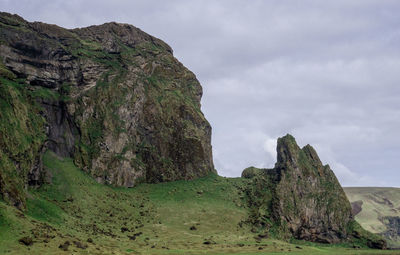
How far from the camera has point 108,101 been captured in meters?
144

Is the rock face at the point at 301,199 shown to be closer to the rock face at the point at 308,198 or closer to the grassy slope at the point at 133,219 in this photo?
the rock face at the point at 308,198

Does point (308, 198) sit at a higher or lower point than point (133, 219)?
higher

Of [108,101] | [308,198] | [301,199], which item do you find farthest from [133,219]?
[308,198]

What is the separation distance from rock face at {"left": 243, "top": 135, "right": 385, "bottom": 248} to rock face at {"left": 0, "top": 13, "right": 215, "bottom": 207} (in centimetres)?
3431

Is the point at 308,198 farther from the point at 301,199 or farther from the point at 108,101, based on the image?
the point at 108,101

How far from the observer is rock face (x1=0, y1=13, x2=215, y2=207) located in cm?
12725

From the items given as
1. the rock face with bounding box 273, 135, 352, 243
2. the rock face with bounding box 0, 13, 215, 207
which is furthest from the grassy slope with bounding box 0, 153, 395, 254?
the rock face with bounding box 273, 135, 352, 243

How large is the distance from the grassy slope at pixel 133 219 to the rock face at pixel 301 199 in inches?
413

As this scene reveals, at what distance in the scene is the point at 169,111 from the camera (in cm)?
15925

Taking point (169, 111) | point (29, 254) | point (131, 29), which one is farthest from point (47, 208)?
point (131, 29)

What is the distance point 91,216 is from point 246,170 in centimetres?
8401

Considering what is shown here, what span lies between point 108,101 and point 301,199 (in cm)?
9264

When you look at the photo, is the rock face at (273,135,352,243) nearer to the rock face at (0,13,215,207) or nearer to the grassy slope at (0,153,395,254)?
the grassy slope at (0,153,395,254)

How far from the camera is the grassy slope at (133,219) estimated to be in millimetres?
69812
